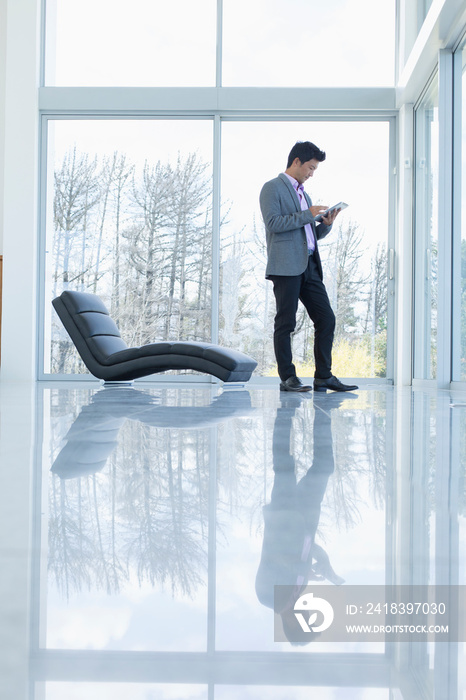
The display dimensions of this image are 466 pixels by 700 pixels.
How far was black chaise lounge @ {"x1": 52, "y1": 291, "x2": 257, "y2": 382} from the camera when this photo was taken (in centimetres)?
444

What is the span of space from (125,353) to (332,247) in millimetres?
3037

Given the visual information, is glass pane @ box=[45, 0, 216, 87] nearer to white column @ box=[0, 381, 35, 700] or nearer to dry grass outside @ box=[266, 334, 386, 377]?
dry grass outside @ box=[266, 334, 386, 377]

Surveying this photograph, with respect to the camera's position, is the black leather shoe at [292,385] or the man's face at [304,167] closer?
the black leather shoe at [292,385]

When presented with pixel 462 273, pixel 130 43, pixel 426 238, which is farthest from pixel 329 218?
pixel 130 43

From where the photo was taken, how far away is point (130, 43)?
7.25 meters

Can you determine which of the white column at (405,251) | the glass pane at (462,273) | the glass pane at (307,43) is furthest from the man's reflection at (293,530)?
the glass pane at (307,43)

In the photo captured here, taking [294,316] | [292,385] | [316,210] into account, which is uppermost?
[316,210]

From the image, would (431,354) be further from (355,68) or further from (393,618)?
(393,618)

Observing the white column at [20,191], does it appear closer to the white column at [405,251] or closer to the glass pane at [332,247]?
the glass pane at [332,247]

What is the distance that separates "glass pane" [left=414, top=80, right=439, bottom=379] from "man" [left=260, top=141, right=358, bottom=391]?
1.65m

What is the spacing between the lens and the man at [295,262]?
4.21 meters

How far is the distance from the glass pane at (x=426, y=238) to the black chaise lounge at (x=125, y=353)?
6.65ft

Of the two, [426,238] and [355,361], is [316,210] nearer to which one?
[426,238]

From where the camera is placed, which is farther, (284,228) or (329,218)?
(329,218)
